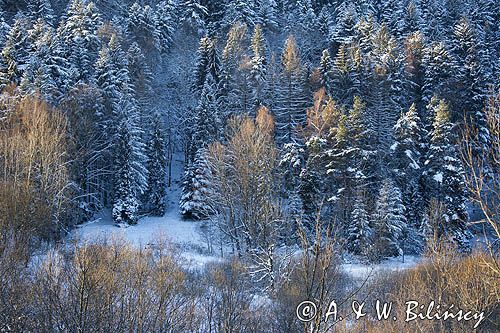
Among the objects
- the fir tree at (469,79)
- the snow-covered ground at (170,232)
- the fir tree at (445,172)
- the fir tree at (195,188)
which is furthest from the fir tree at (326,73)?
the snow-covered ground at (170,232)

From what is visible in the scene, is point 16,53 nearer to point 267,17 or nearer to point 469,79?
point 267,17

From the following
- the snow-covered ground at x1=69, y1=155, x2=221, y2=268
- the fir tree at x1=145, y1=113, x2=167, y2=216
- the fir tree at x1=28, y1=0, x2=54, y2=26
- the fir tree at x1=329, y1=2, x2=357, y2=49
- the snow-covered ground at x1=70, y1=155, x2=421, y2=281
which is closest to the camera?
the snow-covered ground at x1=70, y1=155, x2=421, y2=281

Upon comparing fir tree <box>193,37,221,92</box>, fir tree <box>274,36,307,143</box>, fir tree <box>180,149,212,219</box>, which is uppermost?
fir tree <box>193,37,221,92</box>

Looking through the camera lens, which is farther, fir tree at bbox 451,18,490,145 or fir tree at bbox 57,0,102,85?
fir tree at bbox 57,0,102,85

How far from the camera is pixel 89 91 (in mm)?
37688

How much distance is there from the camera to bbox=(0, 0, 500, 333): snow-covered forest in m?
A: 14.9

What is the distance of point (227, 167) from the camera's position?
3231cm

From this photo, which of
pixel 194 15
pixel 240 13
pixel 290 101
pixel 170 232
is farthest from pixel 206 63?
pixel 170 232

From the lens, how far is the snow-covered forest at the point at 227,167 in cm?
1485

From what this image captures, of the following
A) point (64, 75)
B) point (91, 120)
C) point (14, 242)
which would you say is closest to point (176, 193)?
point (91, 120)

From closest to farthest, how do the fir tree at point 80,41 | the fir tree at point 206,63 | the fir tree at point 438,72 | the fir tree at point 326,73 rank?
the fir tree at point 80,41 → the fir tree at point 438,72 → the fir tree at point 326,73 → the fir tree at point 206,63

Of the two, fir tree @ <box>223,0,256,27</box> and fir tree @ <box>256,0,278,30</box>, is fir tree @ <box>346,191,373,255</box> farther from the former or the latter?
fir tree @ <box>256,0,278,30</box>

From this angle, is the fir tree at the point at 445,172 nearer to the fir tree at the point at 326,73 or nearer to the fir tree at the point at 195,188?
the fir tree at the point at 326,73

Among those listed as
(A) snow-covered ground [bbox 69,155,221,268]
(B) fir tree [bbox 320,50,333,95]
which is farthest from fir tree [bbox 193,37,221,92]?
(A) snow-covered ground [bbox 69,155,221,268]
